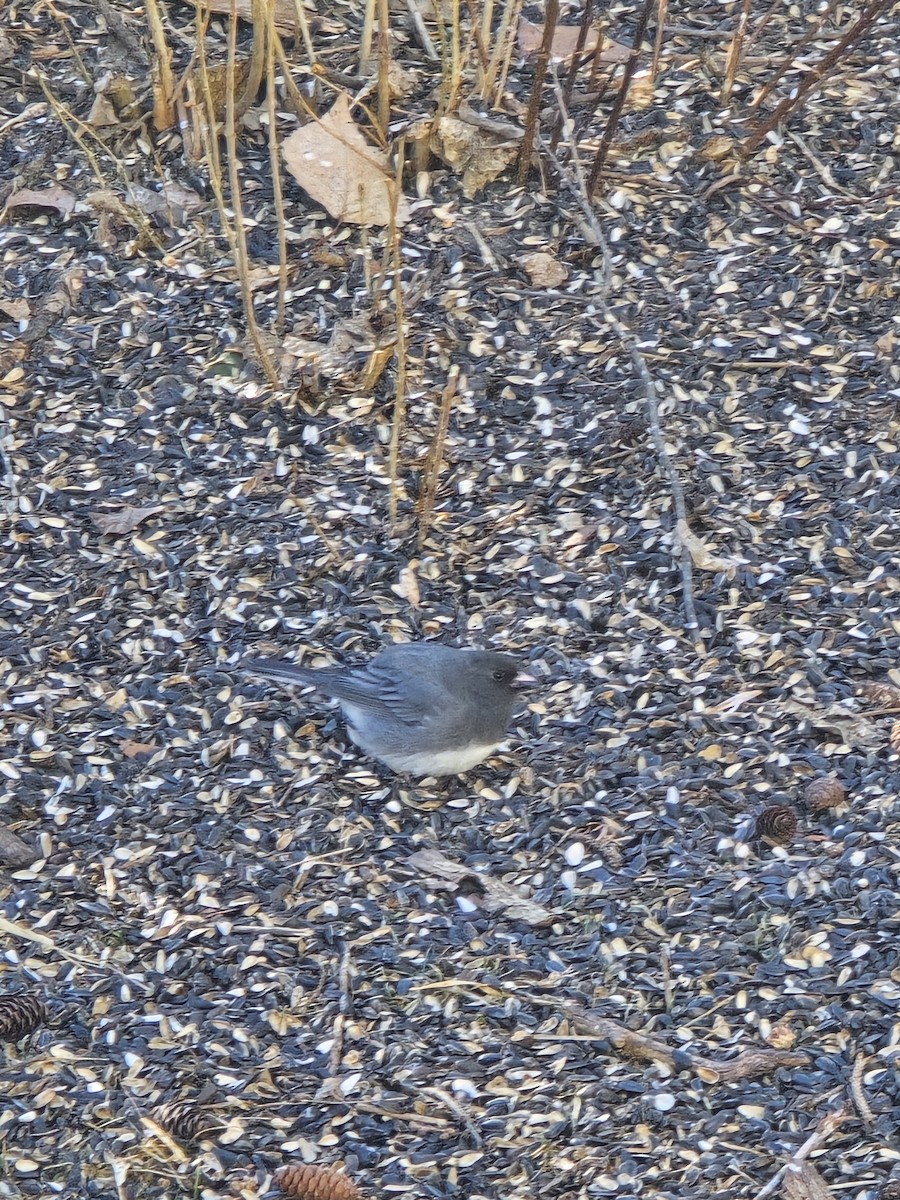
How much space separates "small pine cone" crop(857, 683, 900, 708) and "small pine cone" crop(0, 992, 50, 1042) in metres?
2.22

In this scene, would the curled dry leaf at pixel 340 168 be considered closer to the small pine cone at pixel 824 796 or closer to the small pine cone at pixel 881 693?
the small pine cone at pixel 881 693

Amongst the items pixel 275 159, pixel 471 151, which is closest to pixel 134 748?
pixel 275 159

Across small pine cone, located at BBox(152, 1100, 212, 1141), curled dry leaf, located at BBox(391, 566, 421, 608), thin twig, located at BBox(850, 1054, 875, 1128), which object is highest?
curled dry leaf, located at BBox(391, 566, 421, 608)

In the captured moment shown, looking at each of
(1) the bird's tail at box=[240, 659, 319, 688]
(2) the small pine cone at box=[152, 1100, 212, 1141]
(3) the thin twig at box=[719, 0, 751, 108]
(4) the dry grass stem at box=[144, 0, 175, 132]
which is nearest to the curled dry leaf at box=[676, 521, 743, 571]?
(1) the bird's tail at box=[240, 659, 319, 688]

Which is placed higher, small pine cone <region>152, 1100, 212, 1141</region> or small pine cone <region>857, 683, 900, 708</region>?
small pine cone <region>857, 683, 900, 708</region>

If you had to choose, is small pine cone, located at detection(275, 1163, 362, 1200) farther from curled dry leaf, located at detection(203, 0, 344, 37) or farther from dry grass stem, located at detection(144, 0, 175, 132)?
curled dry leaf, located at detection(203, 0, 344, 37)

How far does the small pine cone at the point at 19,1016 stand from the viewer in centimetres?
351

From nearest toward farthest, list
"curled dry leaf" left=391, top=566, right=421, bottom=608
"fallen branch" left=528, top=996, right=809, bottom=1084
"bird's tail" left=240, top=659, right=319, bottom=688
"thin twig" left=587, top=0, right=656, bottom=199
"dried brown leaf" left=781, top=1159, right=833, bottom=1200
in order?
1. "dried brown leaf" left=781, top=1159, right=833, bottom=1200
2. "fallen branch" left=528, top=996, right=809, bottom=1084
3. "bird's tail" left=240, top=659, right=319, bottom=688
4. "curled dry leaf" left=391, top=566, right=421, bottom=608
5. "thin twig" left=587, top=0, right=656, bottom=199

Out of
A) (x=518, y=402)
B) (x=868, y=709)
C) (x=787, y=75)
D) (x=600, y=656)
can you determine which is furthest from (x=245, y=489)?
(x=787, y=75)

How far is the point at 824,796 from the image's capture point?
12.9 ft

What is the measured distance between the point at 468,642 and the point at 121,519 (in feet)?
3.67

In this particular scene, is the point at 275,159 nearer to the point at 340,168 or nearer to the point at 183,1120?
the point at 340,168

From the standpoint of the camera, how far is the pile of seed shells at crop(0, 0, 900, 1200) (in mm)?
3430

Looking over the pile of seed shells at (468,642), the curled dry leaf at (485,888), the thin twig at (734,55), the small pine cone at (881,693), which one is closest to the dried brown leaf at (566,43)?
the pile of seed shells at (468,642)
